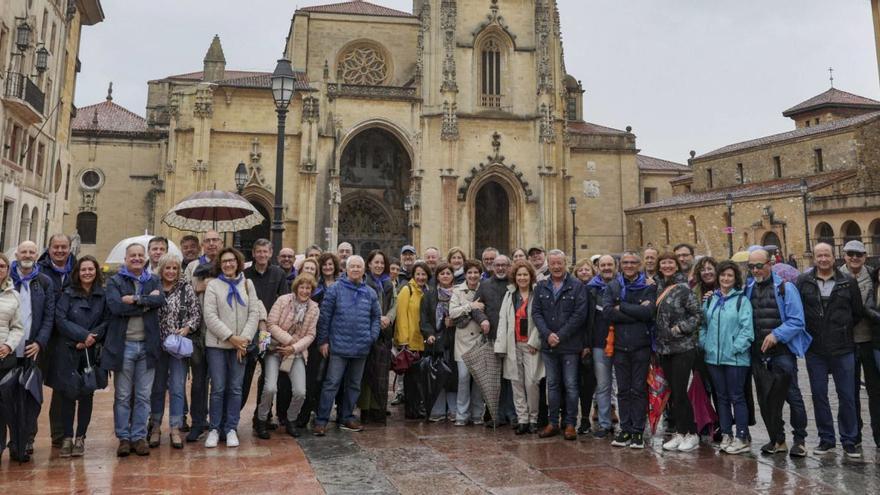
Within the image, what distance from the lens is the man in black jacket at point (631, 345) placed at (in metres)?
6.15

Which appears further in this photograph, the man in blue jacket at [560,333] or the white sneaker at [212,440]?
the man in blue jacket at [560,333]

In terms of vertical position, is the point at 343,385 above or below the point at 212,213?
below

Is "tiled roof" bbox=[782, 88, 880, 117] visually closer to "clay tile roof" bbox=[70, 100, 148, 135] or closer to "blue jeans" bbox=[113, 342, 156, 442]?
"clay tile roof" bbox=[70, 100, 148, 135]

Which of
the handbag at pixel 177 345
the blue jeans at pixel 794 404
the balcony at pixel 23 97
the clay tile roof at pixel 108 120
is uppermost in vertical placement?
the clay tile roof at pixel 108 120

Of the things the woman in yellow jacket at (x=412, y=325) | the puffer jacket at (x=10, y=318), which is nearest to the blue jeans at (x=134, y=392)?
the puffer jacket at (x=10, y=318)

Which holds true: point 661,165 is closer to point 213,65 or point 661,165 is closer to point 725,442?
point 213,65

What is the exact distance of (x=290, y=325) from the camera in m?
6.46

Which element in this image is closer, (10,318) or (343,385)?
(10,318)

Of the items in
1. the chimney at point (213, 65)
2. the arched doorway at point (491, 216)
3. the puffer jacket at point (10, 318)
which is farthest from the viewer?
the arched doorway at point (491, 216)

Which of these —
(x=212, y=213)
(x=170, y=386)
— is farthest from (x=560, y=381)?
(x=212, y=213)

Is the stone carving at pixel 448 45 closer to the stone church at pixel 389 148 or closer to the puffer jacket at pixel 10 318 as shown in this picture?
the stone church at pixel 389 148

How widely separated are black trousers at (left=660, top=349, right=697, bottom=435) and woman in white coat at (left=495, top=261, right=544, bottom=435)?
4.47ft

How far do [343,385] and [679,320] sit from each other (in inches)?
148

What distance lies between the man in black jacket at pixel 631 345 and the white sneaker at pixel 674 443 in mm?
233
